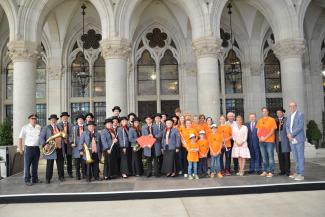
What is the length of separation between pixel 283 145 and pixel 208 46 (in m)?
5.47

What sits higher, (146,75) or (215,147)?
(146,75)

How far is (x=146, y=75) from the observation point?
1719cm


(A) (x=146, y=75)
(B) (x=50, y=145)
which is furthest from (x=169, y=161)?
(A) (x=146, y=75)

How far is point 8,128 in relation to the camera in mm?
12984

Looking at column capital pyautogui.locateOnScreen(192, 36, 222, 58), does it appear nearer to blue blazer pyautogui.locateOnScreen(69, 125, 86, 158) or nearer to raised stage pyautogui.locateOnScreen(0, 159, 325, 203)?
raised stage pyautogui.locateOnScreen(0, 159, 325, 203)

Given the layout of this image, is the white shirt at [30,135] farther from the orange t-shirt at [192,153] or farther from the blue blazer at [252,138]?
the blue blazer at [252,138]

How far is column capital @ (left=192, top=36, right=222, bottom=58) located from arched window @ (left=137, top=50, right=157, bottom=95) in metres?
5.63

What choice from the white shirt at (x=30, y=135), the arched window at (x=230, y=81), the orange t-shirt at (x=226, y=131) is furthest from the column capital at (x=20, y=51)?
the arched window at (x=230, y=81)

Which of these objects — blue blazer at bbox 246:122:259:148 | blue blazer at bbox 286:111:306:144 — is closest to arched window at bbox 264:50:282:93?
blue blazer at bbox 246:122:259:148

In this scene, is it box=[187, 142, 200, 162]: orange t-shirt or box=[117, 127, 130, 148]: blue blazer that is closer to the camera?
box=[187, 142, 200, 162]: orange t-shirt

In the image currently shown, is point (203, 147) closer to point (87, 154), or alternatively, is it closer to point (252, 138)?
point (252, 138)

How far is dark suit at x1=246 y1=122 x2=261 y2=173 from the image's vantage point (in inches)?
329

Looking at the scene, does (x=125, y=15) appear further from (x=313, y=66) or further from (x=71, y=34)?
(x=313, y=66)

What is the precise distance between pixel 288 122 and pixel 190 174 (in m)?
2.99
